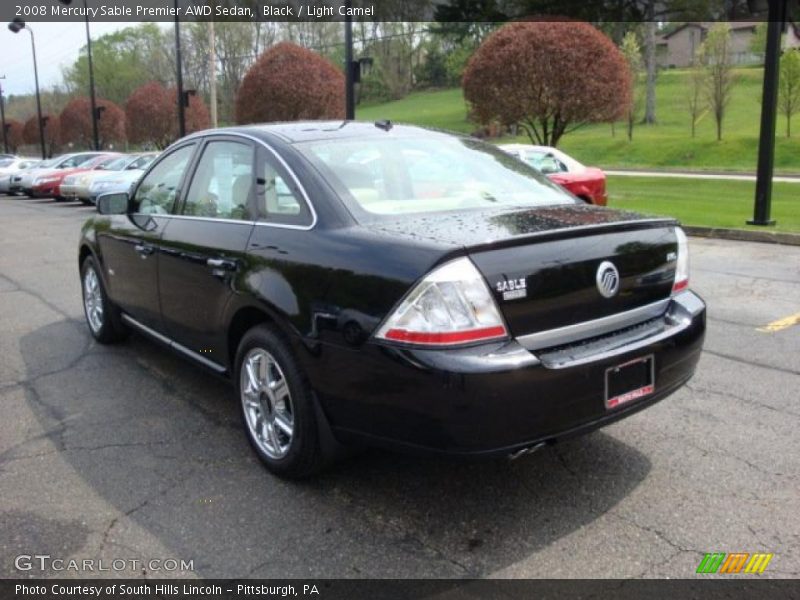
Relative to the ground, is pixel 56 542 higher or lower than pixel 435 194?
lower

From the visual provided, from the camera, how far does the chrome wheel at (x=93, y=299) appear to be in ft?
19.0

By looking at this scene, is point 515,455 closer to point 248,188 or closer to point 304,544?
point 304,544

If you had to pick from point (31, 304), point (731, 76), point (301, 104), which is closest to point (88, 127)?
point (301, 104)

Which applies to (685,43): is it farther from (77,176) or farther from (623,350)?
(623,350)

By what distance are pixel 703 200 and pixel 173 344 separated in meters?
15.8

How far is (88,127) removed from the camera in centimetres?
5288

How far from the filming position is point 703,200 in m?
17.5

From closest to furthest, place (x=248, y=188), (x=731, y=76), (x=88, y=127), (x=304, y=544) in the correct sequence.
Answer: (x=304, y=544) → (x=248, y=188) → (x=731, y=76) → (x=88, y=127)

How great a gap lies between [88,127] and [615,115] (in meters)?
43.5

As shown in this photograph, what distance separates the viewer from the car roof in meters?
3.84

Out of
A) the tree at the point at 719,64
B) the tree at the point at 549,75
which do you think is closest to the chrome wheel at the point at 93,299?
the tree at the point at 549,75

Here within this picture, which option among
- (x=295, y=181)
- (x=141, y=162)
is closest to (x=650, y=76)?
(x=141, y=162)

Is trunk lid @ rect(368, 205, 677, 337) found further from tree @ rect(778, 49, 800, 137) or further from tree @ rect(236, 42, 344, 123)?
tree @ rect(778, 49, 800, 137)

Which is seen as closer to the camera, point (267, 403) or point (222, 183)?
point (267, 403)
